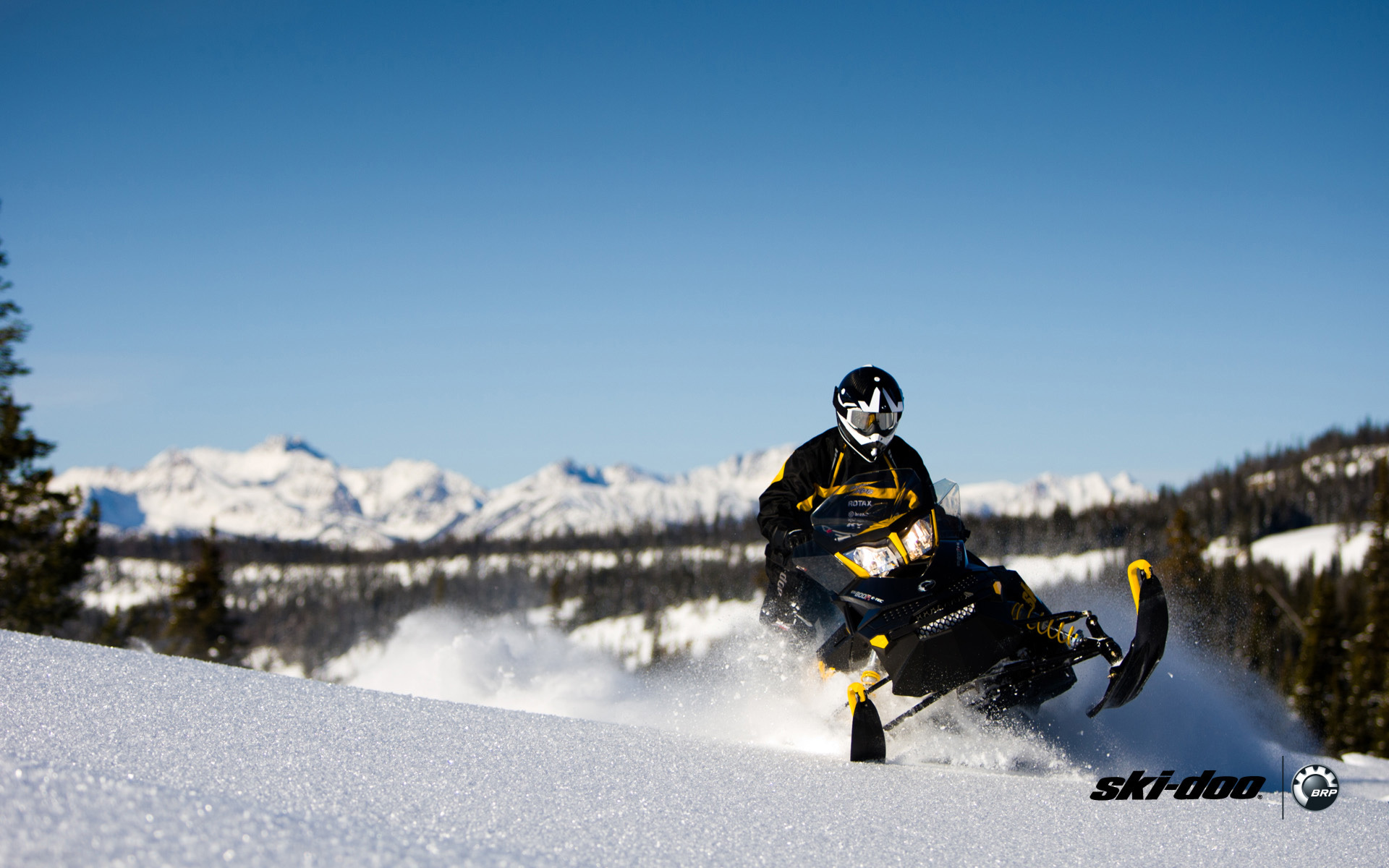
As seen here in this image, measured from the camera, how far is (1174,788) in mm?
4555

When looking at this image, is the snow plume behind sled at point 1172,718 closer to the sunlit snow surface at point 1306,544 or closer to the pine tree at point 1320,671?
the pine tree at point 1320,671

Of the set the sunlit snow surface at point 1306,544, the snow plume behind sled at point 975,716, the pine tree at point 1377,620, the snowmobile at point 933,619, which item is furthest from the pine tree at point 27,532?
the sunlit snow surface at point 1306,544

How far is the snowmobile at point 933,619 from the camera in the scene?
5051mm

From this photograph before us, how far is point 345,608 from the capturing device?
14400cm

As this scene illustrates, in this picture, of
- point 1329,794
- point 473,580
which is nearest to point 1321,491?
point 473,580

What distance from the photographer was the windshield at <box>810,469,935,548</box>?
5.33 meters

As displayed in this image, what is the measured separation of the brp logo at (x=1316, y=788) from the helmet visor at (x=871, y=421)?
2.88 metres

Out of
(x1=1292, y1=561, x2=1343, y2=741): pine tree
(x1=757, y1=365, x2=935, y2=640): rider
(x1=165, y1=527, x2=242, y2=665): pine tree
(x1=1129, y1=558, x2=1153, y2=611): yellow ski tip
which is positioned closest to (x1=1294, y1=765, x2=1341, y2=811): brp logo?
(x1=1129, y1=558, x2=1153, y2=611): yellow ski tip

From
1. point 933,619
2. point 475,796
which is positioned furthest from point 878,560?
point 475,796

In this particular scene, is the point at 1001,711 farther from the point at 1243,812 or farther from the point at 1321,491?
the point at 1321,491

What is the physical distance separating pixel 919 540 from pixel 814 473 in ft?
3.78

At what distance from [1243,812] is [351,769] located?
380cm

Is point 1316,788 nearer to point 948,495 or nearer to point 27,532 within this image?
point 948,495

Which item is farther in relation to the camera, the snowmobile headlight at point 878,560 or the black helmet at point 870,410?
the black helmet at point 870,410
